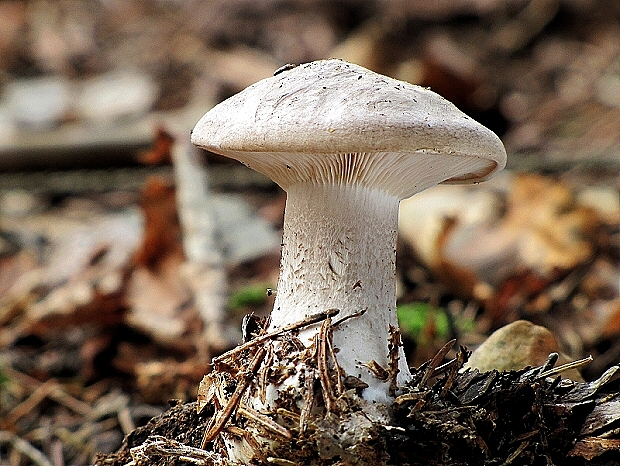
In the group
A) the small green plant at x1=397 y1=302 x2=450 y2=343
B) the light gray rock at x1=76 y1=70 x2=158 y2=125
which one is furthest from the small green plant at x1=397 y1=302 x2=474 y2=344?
the light gray rock at x1=76 y1=70 x2=158 y2=125

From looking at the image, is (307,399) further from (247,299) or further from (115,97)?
(115,97)

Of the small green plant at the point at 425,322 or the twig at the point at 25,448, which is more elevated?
the small green plant at the point at 425,322

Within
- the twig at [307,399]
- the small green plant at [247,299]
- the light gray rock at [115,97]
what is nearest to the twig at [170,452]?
the twig at [307,399]

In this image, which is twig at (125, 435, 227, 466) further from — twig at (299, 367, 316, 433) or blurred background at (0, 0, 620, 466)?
blurred background at (0, 0, 620, 466)

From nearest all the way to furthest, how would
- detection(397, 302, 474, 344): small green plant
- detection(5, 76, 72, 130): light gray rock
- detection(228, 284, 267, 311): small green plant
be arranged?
detection(397, 302, 474, 344): small green plant
detection(228, 284, 267, 311): small green plant
detection(5, 76, 72, 130): light gray rock

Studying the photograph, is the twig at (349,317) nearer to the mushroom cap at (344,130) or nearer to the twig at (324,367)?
the twig at (324,367)

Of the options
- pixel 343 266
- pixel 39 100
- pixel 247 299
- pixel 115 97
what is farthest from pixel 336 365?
pixel 39 100

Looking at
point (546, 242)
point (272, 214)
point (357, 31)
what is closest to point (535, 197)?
point (546, 242)
